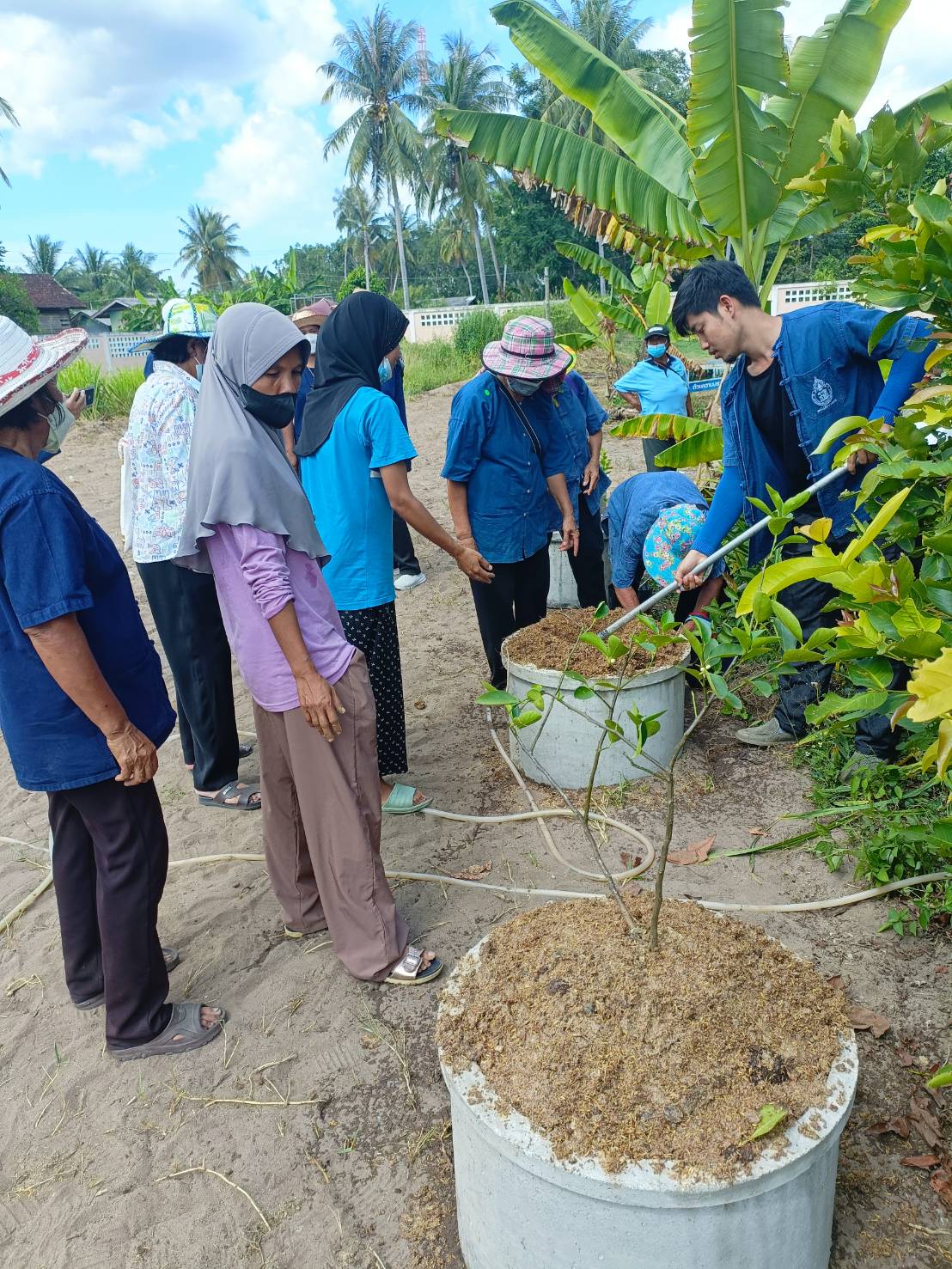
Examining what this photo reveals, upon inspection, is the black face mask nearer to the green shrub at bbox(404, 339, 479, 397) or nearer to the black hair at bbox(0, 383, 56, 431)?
the black hair at bbox(0, 383, 56, 431)

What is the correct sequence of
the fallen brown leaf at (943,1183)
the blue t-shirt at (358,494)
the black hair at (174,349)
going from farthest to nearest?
1. the black hair at (174,349)
2. the blue t-shirt at (358,494)
3. the fallen brown leaf at (943,1183)

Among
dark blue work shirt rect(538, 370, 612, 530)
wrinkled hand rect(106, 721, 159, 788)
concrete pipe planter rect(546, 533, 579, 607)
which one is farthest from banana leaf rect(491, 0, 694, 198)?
wrinkled hand rect(106, 721, 159, 788)

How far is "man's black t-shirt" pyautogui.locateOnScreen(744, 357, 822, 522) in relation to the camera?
3.41 metres

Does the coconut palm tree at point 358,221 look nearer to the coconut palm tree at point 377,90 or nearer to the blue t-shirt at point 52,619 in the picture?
the coconut palm tree at point 377,90

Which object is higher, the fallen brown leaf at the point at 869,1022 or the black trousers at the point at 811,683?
the black trousers at the point at 811,683

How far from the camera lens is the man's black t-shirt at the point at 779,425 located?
341 cm

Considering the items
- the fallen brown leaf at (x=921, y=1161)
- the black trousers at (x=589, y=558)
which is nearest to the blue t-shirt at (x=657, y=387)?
the black trousers at (x=589, y=558)

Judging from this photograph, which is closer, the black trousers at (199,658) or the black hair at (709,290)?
the black hair at (709,290)

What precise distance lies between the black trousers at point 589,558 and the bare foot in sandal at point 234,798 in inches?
82.7

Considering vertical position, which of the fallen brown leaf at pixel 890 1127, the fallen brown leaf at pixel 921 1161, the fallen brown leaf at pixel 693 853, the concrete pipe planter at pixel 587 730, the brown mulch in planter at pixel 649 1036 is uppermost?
the brown mulch in planter at pixel 649 1036

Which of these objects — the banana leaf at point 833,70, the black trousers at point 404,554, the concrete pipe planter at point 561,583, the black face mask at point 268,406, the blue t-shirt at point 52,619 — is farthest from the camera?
the black trousers at point 404,554

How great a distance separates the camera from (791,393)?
10.9ft

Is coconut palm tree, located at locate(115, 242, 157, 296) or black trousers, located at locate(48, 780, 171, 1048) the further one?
coconut palm tree, located at locate(115, 242, 157, 296)

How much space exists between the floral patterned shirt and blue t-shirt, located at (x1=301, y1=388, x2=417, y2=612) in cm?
50
